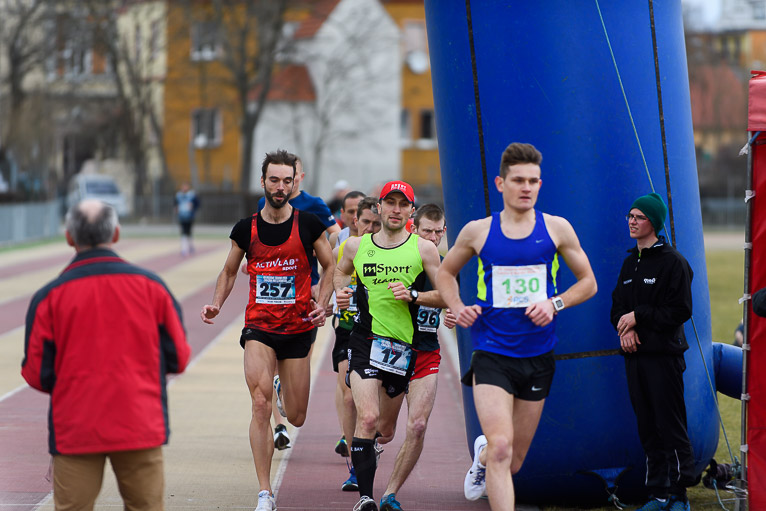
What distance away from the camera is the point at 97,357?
4973 millimetres

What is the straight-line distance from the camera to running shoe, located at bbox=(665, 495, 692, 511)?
698 centimetres

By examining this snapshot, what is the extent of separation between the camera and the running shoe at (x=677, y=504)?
698 centimetres

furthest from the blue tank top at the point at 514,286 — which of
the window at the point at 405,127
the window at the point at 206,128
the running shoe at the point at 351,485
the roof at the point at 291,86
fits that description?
the window at the point at 405,127

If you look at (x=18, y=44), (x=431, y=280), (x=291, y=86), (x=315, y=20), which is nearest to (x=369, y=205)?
(x=431, y=280)

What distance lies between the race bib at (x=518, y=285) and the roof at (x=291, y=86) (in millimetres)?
49502

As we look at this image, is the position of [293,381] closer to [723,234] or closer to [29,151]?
[29,151]

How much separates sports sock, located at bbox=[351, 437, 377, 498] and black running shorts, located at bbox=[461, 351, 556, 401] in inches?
43.4

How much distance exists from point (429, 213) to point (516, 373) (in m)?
2.14

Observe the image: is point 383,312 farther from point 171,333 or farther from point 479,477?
point 171,333

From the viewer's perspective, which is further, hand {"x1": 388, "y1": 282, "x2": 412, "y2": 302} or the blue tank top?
hand {"x1": 388, "y1": 282, "x2": 412, "y2": 302}

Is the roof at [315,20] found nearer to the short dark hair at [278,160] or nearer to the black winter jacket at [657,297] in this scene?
the short dark hair at [278,160]

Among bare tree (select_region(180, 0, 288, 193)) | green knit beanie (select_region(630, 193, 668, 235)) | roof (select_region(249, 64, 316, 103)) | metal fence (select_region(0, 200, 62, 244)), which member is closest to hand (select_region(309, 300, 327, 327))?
green knit beanie (select_region(630, 193, 668, 235))

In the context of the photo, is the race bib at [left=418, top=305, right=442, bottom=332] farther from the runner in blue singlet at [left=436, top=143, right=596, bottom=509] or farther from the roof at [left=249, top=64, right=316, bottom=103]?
the roof at [left=249, top=64, right=316, bottom=103]

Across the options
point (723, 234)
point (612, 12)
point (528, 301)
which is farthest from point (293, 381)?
point (723, 234)
